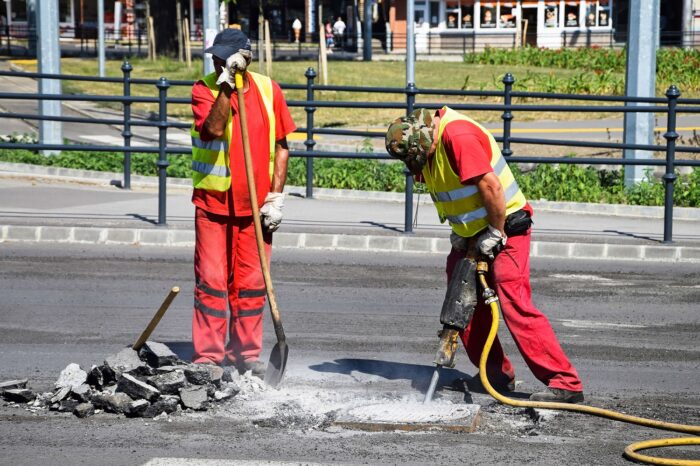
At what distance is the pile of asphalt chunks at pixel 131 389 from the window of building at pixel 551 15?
49.8 m

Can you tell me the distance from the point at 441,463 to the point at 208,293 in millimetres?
2020

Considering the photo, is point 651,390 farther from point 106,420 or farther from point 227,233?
point 106,420

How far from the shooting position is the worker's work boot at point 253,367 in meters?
7.39

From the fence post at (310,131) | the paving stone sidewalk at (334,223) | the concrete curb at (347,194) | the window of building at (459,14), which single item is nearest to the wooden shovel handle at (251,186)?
the paving stone sidewalk at (334,223)

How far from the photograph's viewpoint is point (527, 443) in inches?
240

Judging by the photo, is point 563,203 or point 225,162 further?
point 563,203

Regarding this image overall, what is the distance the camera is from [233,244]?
7336mm

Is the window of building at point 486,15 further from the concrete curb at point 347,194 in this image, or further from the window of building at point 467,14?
the concrete curb at point 347,194

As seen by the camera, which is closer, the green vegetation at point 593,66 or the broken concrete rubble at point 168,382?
the broken concrete rubble at point 168,382

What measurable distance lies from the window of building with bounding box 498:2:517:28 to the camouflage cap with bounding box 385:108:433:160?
50306 mm

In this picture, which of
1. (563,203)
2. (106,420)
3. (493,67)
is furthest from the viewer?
(493,67)

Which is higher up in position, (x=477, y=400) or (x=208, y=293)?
(x=208, y=293)

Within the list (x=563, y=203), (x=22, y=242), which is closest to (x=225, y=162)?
(x=22, y=242)

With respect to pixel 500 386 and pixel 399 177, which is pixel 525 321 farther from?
pixel 399 177
